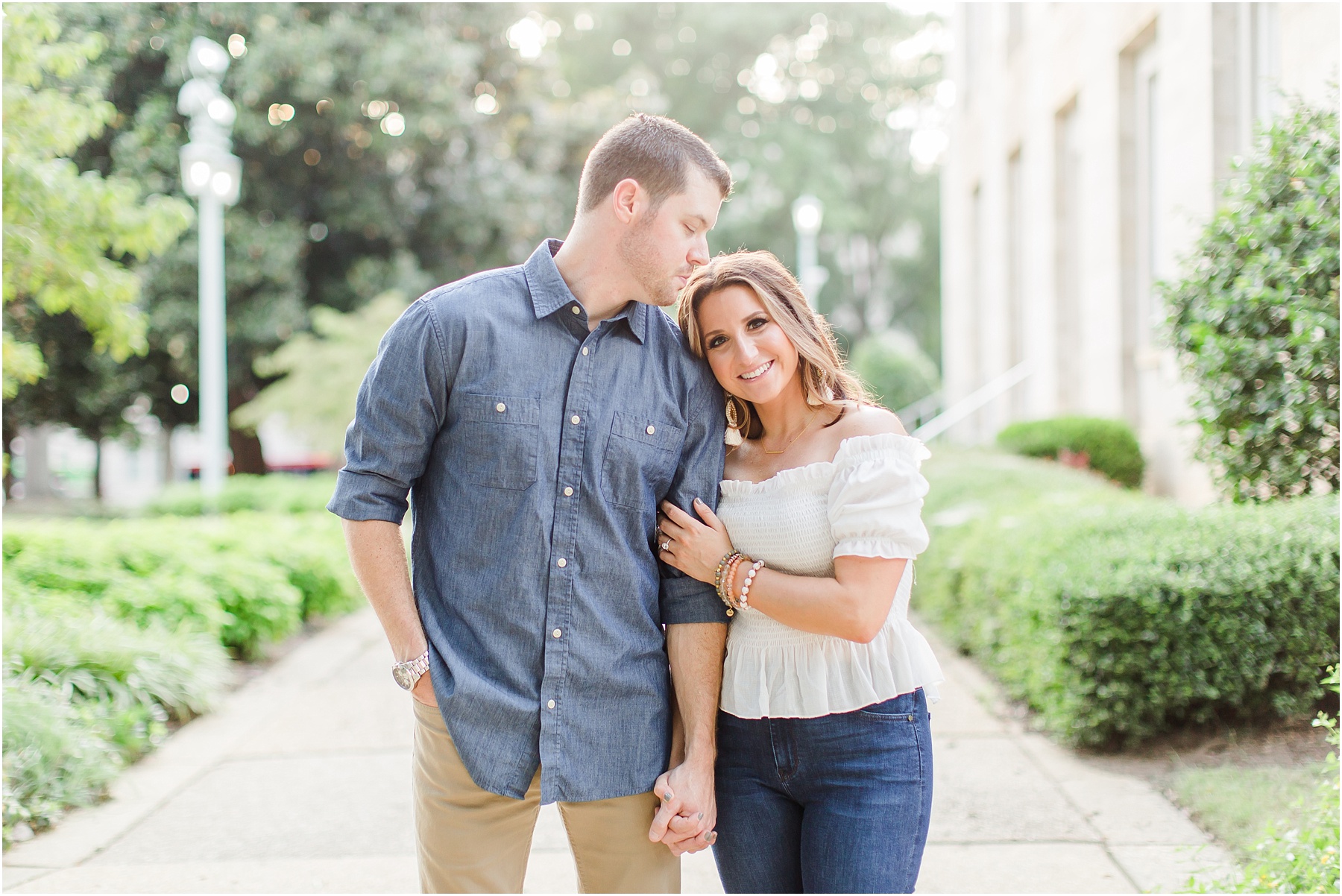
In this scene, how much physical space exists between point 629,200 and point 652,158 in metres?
0.10

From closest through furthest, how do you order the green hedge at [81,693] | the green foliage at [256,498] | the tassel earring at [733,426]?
the tassel earring at [733,426] → the green hedge at [81,693] → the green foliage at [256,498]

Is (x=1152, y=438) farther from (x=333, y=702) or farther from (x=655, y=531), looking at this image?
(x=655, y=531)

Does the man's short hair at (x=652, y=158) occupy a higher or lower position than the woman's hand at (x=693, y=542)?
higher

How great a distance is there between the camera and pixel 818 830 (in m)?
2.25

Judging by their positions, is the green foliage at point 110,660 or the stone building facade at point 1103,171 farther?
the stone building facade at point 1103,171

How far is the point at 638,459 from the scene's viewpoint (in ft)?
7.55

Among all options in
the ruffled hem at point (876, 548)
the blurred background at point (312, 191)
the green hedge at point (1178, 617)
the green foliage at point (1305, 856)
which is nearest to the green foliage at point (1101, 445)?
the green hedge at point (1178, 617)

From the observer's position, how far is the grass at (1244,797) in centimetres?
371

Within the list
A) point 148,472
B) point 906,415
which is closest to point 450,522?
point 906,415

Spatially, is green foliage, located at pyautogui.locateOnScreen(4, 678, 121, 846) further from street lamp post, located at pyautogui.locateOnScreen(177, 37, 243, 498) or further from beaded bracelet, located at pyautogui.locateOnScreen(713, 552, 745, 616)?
street lamp post, located at pyautogui.locateOnScreen(177, 37, 243, 498)

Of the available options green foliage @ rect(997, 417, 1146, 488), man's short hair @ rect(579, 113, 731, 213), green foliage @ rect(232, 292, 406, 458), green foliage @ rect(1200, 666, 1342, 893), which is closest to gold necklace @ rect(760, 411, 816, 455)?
man's short hair @ rect(579, 113, 731, 213)

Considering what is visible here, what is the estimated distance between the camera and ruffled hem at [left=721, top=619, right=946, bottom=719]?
2285 mm

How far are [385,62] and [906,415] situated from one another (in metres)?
10.8

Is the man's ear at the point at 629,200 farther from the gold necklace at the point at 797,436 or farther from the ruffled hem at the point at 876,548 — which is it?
the ruffled hem at the point at 876,548
